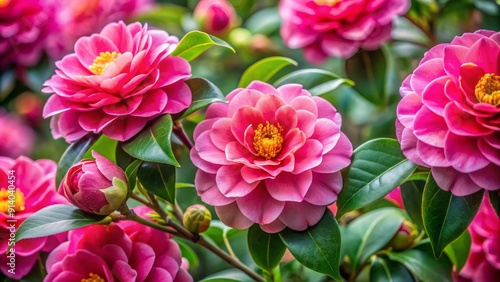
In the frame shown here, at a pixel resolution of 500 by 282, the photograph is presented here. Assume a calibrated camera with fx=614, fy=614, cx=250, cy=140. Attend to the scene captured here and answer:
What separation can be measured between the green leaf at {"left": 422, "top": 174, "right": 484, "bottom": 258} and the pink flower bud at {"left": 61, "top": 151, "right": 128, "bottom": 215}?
353 mm

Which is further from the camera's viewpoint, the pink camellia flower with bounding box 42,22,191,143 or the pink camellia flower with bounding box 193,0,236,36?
the pink camellia flower with bounding box 193,0,236,36

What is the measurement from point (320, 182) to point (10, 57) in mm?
782

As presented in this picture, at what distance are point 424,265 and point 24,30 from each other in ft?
2.80

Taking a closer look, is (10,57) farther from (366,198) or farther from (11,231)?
(366,198)

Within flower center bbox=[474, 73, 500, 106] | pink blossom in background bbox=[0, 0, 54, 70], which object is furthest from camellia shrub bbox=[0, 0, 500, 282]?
pink blossom in background bbox=[0, 0, 54, 70]

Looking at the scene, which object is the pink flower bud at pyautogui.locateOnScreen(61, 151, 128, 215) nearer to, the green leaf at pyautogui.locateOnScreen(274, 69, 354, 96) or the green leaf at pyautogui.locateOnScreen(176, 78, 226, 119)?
the green leaf at pyautogui.locateOnScreen(176, 78, 226, 119)

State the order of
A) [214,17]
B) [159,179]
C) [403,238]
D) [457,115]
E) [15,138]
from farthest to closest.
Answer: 1. [15,138]
2. [214,17]
3. [403,238]
4. [159,179]
5. [457,115]

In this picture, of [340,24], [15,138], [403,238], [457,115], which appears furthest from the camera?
[15,138]

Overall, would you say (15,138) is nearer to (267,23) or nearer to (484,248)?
(267,23)

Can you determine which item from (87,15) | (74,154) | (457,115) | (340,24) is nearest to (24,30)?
(87,15)

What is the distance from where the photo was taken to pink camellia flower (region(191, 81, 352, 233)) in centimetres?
71

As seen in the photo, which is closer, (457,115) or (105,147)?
(457,115)

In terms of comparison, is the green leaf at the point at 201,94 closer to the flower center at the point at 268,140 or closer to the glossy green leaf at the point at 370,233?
the flower center at the point at 268,140

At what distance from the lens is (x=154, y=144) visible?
0.72m
